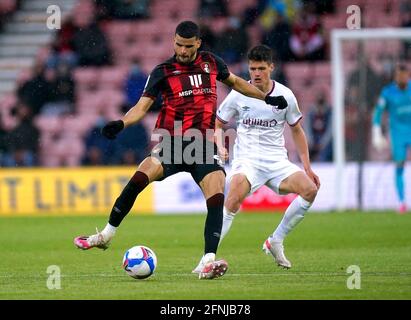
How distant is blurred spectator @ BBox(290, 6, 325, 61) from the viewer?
2061 cm

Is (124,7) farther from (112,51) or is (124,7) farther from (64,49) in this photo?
(64,49)

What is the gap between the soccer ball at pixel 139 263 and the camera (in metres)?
9.06

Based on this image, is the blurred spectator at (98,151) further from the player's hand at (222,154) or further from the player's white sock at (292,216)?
the player's hand at (222,154)

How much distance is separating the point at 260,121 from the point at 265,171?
513 millimetres

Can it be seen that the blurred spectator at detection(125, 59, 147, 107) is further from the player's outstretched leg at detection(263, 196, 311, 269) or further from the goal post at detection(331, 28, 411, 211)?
the player's outstretched leg at detection(263, 196, 311, 269)

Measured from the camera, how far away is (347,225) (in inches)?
607

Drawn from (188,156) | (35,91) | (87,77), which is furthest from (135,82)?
(188,156)

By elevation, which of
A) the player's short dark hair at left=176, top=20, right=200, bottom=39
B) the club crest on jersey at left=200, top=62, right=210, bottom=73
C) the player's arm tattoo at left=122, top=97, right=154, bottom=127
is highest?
the player's short dark hair at left=176, top=20, right=200, bottom=39

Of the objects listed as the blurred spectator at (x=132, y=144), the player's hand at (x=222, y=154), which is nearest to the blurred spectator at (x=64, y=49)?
the blurred spectator at (x=132, y=144)

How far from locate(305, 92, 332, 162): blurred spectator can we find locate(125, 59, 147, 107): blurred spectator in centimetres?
336

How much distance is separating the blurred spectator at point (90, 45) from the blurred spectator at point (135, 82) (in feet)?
2.53

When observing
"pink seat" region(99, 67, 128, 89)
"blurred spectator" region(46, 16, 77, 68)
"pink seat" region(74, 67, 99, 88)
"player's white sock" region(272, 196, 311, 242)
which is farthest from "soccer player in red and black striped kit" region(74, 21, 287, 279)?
"pink seat" region(74, 67, 99, 88)
